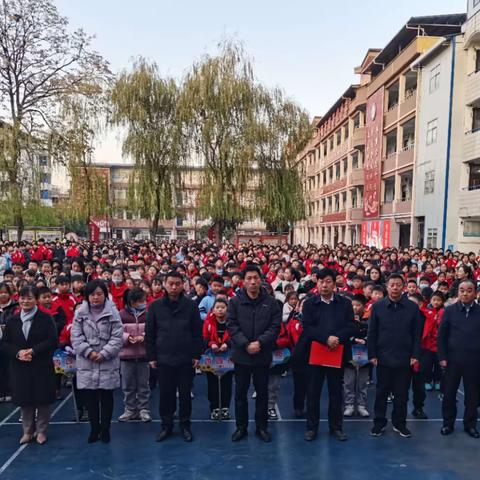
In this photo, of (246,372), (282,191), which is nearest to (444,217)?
(282,191)

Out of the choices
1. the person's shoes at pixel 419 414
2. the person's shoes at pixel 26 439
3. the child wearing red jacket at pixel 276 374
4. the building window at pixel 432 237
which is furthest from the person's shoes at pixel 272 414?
the building window at pixel 432 237

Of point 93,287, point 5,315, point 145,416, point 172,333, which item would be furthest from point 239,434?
point 5,315

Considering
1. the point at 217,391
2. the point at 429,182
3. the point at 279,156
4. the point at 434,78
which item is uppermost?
the point at 434,78

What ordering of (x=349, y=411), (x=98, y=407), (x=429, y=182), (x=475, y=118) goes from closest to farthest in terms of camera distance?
(x=98, y=407) < (x=349, y=411) < (x=475, y=118) < (x=429, y=182)

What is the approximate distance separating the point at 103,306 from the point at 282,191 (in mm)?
17471

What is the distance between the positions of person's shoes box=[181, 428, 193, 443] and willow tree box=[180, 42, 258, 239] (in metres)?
15.7

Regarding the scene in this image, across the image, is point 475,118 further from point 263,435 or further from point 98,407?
point 98,407

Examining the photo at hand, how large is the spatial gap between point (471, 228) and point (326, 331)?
1756 centimetres

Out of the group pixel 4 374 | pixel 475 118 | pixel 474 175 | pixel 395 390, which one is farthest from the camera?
pixel 474 175

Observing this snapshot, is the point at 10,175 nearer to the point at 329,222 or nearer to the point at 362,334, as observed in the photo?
the point at 362,334

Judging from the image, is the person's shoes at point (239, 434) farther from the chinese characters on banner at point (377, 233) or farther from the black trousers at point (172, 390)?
the chinese characters on banner at point (377, 233)

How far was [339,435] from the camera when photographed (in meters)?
4.44

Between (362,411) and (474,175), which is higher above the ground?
(474,175)

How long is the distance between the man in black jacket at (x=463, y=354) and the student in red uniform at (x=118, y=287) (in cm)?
453
